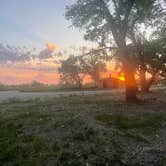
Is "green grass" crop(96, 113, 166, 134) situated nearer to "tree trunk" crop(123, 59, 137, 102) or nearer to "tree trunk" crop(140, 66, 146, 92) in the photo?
"tree trunk" crop(123, 59, 137, 102)

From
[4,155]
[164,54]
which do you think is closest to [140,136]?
[4,155]

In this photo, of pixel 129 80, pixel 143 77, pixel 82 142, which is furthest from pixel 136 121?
pixel 143 77

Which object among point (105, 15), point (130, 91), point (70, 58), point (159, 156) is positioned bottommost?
point (159, 156)

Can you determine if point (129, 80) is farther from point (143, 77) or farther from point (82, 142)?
point (143, 77)

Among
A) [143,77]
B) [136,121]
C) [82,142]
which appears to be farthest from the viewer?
[143,77]

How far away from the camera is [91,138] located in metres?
9.89

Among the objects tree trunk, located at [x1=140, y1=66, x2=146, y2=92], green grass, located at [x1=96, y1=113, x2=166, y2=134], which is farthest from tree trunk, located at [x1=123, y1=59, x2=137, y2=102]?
tree trunk, located at [x1=140, y1=66, x2=146, y2=92]

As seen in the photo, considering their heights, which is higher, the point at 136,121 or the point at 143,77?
the point at 143,77

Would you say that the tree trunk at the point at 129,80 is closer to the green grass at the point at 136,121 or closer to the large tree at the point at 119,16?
the large tree at the point at 119,16

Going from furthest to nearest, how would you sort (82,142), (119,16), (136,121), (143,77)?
(143,77) → (119,16) → (136,121) → (82,142)

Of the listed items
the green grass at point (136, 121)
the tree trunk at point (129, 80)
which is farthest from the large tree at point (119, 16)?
the green grass at point (136, 121)

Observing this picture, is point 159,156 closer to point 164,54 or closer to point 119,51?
point 119,51

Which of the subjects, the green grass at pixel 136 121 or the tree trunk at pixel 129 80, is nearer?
the green grass at pixel 136 121

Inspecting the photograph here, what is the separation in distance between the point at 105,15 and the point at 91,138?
13402 millimetres
